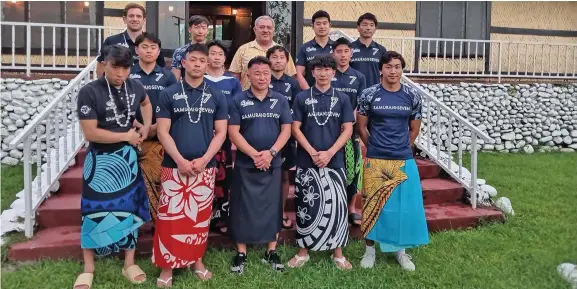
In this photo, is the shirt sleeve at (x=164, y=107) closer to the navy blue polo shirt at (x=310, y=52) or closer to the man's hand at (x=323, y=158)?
the man's hand at (x=323, y=158)

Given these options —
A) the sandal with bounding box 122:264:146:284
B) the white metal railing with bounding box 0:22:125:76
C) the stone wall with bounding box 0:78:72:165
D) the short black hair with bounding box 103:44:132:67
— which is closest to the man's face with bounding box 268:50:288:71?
the short black hair with bounding box 103:44:132:67

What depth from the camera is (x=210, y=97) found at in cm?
310

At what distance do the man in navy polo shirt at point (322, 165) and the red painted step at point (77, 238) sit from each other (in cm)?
56

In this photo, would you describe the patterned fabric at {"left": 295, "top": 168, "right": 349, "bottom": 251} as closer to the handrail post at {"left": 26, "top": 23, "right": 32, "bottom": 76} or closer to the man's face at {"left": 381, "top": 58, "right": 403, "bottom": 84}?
the man's face at {"left": 381, "top": 58, "right": 403, "bottom": 84}

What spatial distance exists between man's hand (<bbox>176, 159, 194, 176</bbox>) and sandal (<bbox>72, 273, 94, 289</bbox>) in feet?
3.00

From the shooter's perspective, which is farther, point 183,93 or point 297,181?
point 297,181

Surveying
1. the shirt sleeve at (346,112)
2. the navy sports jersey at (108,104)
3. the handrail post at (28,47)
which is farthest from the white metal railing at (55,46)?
the shirt sleeve at (346,112)

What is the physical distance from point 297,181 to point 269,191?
0.82 feet

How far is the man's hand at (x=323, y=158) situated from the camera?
3283mm

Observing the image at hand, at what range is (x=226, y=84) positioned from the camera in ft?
11.7

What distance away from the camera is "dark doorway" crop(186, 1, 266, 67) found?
10.5 meters

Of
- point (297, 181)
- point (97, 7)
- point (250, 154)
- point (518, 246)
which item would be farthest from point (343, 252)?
point (97, 7)

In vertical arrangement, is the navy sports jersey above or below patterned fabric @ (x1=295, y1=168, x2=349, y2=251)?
above

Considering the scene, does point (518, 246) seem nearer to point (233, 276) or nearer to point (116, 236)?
point (233, 276)
